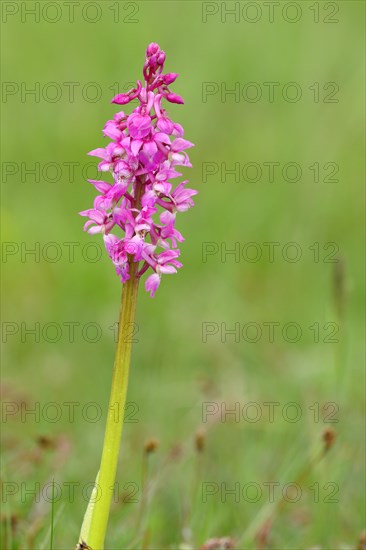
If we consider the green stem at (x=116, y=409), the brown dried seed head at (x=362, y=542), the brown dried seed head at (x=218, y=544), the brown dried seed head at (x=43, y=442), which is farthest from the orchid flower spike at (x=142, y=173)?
the brown dried seed head at (x=362, y=542)

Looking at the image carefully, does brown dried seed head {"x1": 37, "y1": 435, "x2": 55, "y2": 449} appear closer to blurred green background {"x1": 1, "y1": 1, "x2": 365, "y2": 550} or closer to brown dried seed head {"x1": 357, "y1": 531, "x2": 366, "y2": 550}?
blurred green background {"x1": 1, "y1": 1, "x2": 365, "y2": 550}

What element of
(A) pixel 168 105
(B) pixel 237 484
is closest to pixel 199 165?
(A) pixel 168 105

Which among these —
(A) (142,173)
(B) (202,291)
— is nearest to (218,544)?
(A) (142,173)

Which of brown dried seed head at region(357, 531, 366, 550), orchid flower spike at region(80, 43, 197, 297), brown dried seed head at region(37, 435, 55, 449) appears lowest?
brown dried seed head at region(357, 531, 366, 550)

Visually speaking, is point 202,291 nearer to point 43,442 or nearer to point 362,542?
point 43,442

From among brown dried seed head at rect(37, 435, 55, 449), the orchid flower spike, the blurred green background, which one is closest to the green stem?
the orchid flower spike

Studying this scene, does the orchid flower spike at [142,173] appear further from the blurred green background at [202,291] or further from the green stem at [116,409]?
→ the blurred green background at [202,291]

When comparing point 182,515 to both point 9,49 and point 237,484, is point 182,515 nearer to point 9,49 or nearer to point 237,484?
point 237,484
